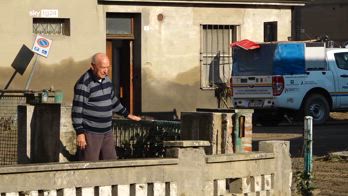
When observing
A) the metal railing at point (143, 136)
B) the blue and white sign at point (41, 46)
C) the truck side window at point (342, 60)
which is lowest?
the metal railing at point (143, 136)

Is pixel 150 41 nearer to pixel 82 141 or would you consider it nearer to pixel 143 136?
pixel 143 136

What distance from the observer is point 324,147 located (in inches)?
758

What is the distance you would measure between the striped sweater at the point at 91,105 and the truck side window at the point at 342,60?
52.8 feet

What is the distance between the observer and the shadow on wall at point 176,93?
2578cm

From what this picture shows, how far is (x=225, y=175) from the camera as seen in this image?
9.38 meters

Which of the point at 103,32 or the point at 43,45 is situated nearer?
the point at 43,45

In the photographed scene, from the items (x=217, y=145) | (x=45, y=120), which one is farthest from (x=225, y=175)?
(x=45, y=120)

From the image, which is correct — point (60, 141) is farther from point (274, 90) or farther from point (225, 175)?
point (274, 90)

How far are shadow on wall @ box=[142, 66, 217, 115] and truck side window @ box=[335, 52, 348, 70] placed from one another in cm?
Result: 356

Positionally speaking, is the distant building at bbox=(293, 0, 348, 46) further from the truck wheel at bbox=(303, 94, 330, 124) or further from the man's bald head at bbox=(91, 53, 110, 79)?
the man's bald head at bbox=(91, 53, 110, 79)

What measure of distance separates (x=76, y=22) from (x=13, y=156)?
1081 centimetres

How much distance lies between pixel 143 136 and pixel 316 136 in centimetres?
958

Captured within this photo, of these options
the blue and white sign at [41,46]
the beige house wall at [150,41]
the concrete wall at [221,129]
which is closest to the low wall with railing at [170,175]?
the concrete wall at [221,129]

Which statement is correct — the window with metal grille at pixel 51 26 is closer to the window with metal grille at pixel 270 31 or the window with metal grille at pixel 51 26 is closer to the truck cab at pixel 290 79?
the truck cab at pixel 290 79
